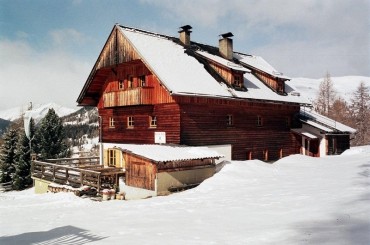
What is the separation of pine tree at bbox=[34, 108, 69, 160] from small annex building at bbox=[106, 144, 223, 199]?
97.6 feet

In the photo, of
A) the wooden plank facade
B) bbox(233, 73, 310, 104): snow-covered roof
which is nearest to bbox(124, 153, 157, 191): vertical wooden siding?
the wooden plank facade

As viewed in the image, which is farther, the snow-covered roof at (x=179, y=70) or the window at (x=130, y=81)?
the window at (x=130, y=81)

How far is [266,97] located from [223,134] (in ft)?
19.1

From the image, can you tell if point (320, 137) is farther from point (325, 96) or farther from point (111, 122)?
point (325, 96)

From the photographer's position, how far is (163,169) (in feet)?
64.0

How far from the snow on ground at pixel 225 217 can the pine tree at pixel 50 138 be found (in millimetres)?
29903

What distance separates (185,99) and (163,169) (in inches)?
237

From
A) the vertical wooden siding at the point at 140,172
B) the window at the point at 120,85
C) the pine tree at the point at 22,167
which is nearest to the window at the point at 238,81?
the window at the point at 120,85

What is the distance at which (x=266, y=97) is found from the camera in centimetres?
2908

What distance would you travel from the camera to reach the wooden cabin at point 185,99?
2400 centimetres

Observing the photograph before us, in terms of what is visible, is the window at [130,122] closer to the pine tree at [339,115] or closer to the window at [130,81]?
the window at [130,81]

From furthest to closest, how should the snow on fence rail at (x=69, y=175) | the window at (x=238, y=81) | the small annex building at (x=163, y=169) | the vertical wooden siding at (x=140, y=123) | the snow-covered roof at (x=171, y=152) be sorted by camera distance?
the window at (x=238, y=81) < the vertical wooden siding at (x=140, y=123) < the snow on fence rail at (x=69, y=175) < the snow-covered roof at (x=171, y=152) < the small annex building at (x=163, y=169)

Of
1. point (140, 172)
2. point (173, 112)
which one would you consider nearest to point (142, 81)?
point (173, 112)

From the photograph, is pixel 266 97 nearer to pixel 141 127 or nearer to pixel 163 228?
pixel 141 127
